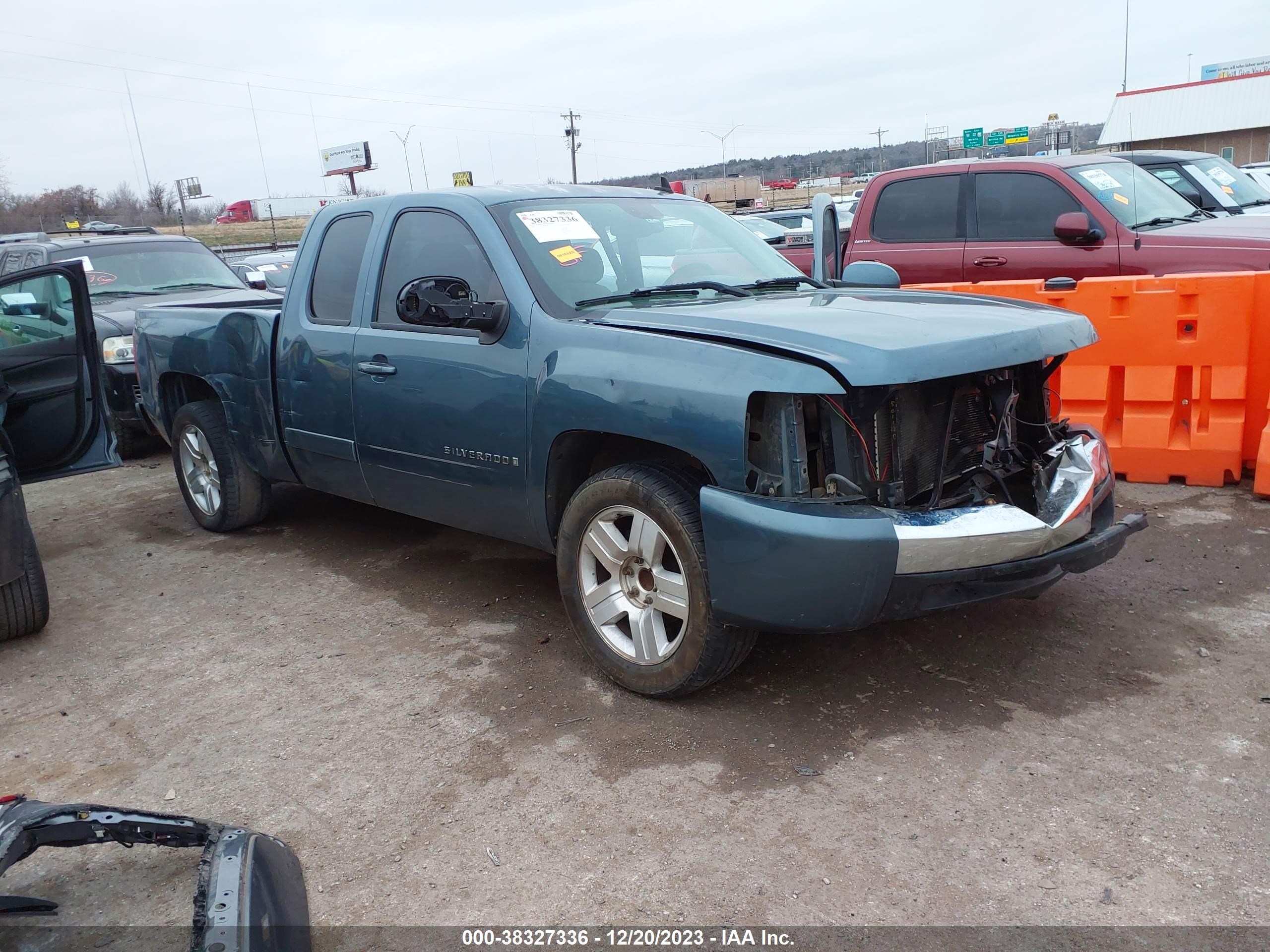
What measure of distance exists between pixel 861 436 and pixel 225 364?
387 cm

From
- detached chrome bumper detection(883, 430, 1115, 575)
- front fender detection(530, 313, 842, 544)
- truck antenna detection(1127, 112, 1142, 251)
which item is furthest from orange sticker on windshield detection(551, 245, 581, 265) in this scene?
truck antenna detection(1127, 112, 1142, 251)

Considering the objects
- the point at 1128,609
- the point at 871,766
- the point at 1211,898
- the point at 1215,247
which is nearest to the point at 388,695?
the point at 871,766

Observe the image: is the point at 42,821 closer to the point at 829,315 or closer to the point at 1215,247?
the point at 829,315

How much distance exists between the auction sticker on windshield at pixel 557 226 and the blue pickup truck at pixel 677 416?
0.04ft

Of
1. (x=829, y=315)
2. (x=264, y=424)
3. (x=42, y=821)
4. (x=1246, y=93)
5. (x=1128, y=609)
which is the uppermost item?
(x=1246, y=93)

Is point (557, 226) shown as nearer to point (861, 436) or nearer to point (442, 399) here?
point (442, 399)

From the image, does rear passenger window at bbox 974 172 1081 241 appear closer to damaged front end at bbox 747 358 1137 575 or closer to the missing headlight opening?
the missing headlight opening

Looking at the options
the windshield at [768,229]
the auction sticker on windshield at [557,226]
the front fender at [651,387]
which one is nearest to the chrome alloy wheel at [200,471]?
the auction sticker on windshield at [557,226]

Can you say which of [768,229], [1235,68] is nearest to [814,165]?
[1235,68]

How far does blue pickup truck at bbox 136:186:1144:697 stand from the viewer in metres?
Answer: 3.10

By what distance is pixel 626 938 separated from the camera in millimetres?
2441

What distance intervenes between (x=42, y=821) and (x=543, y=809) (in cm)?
132

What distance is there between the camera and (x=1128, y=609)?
4.20 m

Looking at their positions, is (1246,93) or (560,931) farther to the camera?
(1246,93)
